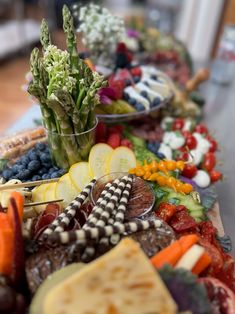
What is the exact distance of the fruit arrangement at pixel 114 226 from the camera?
2.25 feet

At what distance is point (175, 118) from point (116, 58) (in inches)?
18.6

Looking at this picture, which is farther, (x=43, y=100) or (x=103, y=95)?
(x=103, y=95)

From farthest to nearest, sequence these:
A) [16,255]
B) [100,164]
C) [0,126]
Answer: [0,126] → [100,164] → [16,255]

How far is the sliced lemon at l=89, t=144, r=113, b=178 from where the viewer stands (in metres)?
1.19

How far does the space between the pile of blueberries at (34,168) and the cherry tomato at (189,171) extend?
516 mm

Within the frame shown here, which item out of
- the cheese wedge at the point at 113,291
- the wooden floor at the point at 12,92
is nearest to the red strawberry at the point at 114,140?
the cheese wedge at the point at 113,291

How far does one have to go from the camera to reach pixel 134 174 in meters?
1.20

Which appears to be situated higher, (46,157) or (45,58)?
(45,58)

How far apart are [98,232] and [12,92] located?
9.66 ft

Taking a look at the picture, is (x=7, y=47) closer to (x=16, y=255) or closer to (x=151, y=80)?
(x=151, y=80)

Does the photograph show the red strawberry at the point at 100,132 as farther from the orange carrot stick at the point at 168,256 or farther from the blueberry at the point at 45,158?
the orange carrot stick at the point at 168,256

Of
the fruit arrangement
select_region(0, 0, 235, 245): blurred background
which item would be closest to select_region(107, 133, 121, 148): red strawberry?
the fruit arrangement

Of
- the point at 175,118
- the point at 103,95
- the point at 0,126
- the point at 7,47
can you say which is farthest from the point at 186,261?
the point at 7,47

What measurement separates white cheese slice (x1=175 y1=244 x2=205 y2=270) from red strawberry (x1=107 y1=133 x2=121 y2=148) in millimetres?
648
